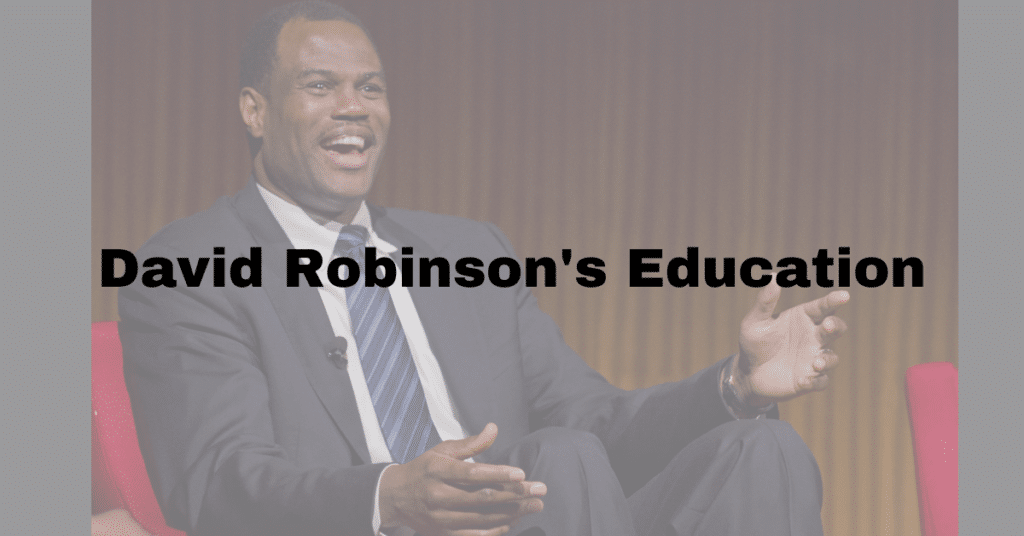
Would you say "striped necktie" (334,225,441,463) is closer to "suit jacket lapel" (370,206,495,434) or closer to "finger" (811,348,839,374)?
"suit jacket lapel" (370,206,495,434)

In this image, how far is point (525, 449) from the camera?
5.16 ft

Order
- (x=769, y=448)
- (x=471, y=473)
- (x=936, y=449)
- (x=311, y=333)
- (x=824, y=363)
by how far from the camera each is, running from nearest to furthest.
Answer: (x=471, y=473) → (x=769, y=448) → (x=824, y=363) → (x=311, y=333) → (x=936, y=449)

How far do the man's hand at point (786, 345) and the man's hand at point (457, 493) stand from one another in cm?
52

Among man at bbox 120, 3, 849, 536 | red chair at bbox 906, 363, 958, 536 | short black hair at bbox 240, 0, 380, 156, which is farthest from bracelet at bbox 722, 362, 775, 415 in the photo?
short black hair at bbox 240, 0, 380, 156

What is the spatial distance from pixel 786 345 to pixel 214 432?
3.16 ft

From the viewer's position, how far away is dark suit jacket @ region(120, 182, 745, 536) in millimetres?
1615

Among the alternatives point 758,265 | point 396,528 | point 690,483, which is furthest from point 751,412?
point 758,265

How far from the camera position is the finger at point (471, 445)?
4.78 ft

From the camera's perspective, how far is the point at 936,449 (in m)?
2.19

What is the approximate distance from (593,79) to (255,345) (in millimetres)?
1352

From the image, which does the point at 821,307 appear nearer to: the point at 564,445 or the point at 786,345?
the point at 786,345

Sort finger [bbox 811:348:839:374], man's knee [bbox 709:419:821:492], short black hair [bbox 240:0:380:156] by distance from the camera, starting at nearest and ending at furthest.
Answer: man's knee [bbox 709:419:821:492], finger [bbox 811:348:839:374], short black hair [bbox 240:0:380:156]

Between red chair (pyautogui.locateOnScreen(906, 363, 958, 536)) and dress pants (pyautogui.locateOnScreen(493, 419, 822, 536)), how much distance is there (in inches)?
24.6

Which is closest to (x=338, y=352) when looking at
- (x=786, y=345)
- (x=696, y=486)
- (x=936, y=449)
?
(x=696, y=486)
